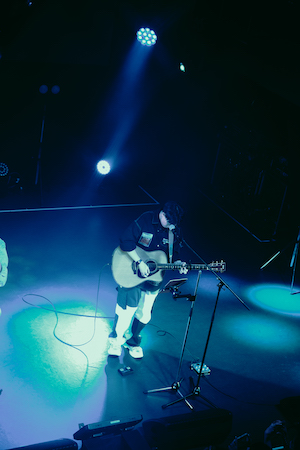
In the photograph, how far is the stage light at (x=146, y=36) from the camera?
10535mm

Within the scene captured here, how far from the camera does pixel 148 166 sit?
12.7m

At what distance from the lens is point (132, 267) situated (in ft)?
19.2

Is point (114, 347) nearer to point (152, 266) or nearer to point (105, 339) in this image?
point (105, 339)

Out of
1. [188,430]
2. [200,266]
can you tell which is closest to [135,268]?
[200,266]

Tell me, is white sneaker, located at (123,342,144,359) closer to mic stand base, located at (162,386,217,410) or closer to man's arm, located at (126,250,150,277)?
mic stand base, located at (162,386,217,410)

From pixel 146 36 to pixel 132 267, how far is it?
6.54m

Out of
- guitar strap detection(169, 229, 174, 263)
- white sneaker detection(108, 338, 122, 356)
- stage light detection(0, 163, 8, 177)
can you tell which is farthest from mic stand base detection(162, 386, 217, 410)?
stage light detection(0, 163, 8, 177)

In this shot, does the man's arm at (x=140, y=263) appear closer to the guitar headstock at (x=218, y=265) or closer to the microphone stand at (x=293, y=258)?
the guitar headstock at (x=218, y=265)

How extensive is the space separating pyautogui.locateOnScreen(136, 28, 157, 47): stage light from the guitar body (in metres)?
6.33

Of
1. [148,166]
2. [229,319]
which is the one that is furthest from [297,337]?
[148,166]

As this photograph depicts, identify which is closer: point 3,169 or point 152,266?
point 152,266

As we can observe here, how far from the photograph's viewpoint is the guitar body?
5.84 metres

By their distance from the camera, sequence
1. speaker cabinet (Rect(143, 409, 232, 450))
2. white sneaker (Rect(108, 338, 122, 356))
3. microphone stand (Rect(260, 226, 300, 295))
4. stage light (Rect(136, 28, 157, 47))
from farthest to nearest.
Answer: stage light (Rect(136, 28, 157, 47)) < microphone stand (Rect(260, 226, 300, 295)) < white sneaker (Rect(108, 338, 122, 356)) < speaker cabinet (Rect(143, 409, 232, 450))

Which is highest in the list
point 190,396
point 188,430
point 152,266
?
point 152,266
